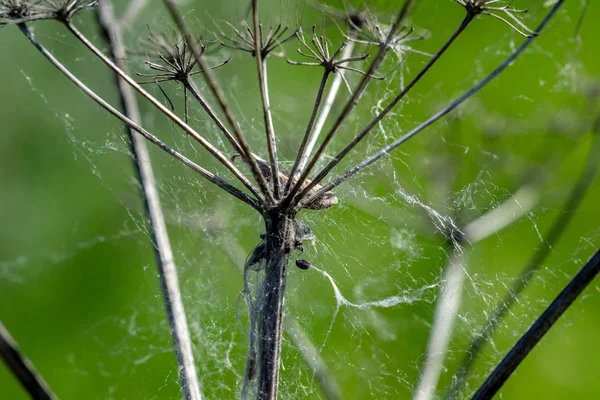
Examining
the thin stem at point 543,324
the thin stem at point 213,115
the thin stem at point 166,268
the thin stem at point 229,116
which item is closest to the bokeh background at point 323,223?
the thin stem at point 166,268

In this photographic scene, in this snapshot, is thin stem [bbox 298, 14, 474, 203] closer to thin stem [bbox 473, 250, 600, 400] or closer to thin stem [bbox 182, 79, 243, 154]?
thin stem [bbox 182, 79, 243, 154]

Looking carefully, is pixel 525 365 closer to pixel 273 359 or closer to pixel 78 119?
pixel 273 359

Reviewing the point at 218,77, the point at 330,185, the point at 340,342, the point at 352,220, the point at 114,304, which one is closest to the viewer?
the point at 330,185

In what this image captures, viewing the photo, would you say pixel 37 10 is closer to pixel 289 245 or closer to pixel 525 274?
pixel 289 245

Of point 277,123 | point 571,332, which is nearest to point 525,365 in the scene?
point 571,332

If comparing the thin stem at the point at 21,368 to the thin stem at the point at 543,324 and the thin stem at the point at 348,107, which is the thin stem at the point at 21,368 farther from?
the thin stem at the point at 543,324

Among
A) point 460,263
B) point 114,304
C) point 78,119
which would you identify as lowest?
point 460,263
